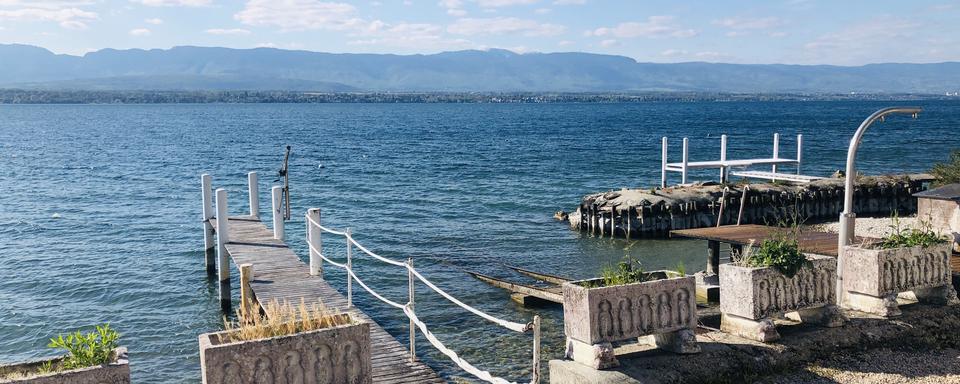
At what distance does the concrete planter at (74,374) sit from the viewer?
24.2ft

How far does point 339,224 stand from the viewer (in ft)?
118

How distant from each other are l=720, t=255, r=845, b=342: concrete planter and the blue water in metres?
2.29

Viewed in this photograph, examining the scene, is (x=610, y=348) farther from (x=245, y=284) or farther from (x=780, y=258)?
(x=245, y=284)

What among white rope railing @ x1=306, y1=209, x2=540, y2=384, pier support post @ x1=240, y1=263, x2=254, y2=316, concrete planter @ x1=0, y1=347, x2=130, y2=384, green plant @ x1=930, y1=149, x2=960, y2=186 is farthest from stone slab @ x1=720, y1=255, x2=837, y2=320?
green plant @ x1=930, y1=149, x2=960, y2=186

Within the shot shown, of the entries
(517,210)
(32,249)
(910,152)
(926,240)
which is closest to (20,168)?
(32,249)

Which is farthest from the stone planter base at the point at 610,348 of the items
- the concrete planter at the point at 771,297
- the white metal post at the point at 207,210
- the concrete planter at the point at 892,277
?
the white metal post at the point at 207,210

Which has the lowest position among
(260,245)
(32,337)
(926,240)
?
(32,337)

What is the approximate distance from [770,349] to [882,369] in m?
1.41

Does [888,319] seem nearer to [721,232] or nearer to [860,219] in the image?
[721,232]

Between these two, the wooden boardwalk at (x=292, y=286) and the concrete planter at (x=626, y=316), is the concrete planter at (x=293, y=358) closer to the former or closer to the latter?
the concrete planter at (x=626, y=316)

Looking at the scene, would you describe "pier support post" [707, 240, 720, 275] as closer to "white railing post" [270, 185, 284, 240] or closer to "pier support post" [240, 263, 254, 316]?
"pier support post" [240, 263, 254, 316]

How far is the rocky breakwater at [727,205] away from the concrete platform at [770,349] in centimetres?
1769

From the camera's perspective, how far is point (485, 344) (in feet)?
57.1

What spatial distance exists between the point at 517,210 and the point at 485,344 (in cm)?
2203
